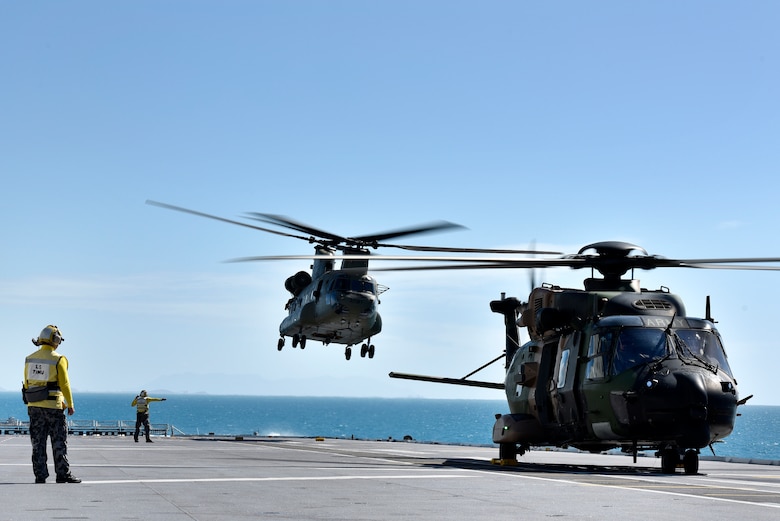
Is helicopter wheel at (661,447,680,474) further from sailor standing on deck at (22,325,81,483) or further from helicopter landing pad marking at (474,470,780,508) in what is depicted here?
sailor standing on deck at (22,325,81,483)

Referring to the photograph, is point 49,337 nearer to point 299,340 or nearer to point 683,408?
point 683,408

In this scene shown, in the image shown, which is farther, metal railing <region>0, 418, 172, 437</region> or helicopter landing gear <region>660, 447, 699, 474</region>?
metal railing <region>0, 418, 172, 437</region>

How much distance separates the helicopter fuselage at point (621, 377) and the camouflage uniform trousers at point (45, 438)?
10.0 metres

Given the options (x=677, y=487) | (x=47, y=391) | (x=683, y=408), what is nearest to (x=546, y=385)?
(x=683, y=408)

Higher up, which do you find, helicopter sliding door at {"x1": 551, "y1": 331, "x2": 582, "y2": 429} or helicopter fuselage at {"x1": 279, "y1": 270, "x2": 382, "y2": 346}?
helicopter fuselage at {"x1": 279, "y1": 270, "x2": 382, "y2": 346}

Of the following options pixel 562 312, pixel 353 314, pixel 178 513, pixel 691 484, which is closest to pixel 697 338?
pixel 562 312

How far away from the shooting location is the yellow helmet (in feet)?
47.3

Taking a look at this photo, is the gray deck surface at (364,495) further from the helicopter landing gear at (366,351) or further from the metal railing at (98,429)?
the metal railing at (98,429)

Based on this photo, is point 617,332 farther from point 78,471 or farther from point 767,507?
point 78,471

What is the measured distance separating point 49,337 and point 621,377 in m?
10.3

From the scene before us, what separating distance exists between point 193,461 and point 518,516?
12.0 m

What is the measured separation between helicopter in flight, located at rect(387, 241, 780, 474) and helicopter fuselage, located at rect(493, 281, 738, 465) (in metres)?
0.02

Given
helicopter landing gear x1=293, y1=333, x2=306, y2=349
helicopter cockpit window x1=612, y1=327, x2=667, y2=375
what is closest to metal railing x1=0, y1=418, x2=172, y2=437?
helicopter landing gear x1=293, y1=333, x2=306, y2=349

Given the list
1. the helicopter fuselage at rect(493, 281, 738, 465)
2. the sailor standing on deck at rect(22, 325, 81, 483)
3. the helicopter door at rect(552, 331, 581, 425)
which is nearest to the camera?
the sailor standing on deck at rect(22, 325, 81, 483)
